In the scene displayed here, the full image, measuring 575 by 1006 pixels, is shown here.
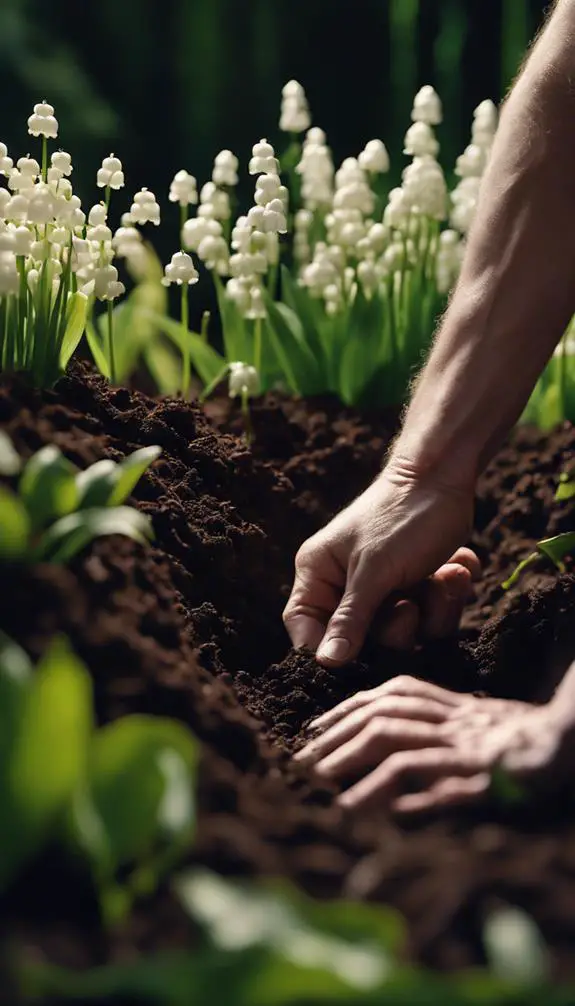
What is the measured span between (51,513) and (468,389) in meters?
0.99

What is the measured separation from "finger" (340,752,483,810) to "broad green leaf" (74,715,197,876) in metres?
0.38

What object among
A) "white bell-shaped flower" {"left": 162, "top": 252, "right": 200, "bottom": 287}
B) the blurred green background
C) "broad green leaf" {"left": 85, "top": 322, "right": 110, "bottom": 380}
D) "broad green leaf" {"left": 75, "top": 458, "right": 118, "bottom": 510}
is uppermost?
the blurred green background

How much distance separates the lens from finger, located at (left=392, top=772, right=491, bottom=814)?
51.6 inches

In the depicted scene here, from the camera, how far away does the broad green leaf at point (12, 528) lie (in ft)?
4.48

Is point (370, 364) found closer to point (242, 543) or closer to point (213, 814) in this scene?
point (242, 543)

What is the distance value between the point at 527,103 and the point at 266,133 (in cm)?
296

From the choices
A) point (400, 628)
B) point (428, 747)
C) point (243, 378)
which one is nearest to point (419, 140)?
point (243, 378)

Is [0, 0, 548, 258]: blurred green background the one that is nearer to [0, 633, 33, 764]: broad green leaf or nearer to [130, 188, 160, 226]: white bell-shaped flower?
[130, 188, 160, 226]: white bell-shaped flower

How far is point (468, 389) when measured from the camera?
7.28ft

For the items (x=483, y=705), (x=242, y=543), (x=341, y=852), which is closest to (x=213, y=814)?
(x=341, y=852)

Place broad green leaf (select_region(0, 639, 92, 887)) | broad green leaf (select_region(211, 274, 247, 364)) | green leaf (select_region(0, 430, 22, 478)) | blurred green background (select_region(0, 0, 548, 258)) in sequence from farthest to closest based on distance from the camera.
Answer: blurred green background (select_region(0, 0, 548, 258))
broad green leaf (select_region(211, 274, 247, 364))
green leaf (select_region(0, 430, 22, 478))
broad green leaf (select_region(0, 639, 92, 887))

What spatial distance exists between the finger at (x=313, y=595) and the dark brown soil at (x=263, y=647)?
7 centimetres

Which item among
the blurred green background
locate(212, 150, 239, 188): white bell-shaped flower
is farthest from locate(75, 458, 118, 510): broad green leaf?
the blurred green background

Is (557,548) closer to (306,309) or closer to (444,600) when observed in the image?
(444,600)
